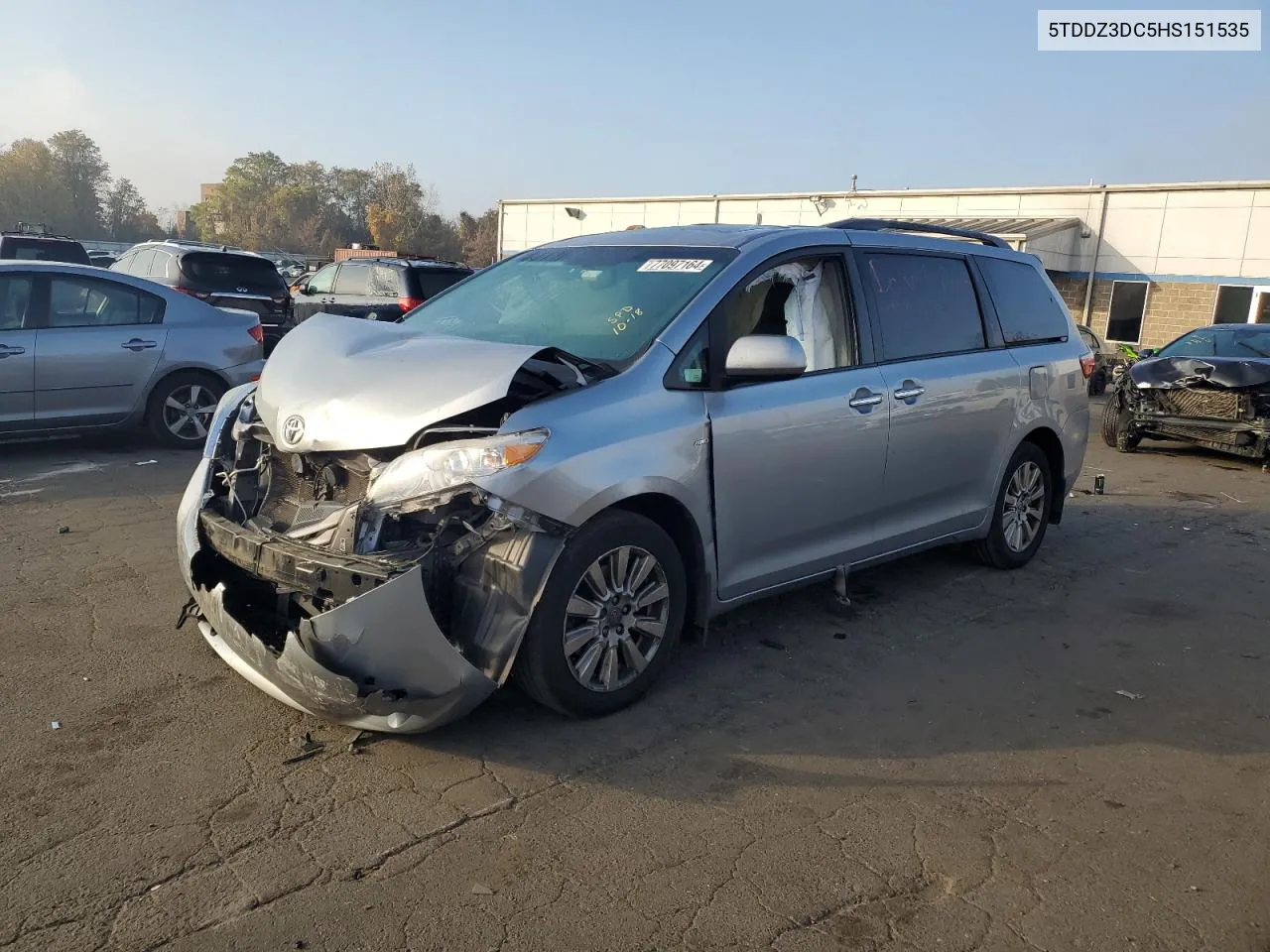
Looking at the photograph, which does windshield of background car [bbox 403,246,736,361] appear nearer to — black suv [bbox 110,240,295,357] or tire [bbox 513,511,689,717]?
tire [bbox 513,511,689,717]

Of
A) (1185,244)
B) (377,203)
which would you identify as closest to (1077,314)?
(1185,244)

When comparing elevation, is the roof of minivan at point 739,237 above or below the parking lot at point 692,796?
above

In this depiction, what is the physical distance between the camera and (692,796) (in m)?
3.39

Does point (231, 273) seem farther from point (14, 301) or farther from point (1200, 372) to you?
point (1200, 372)

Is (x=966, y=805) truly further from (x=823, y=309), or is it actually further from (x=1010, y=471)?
(x=1010, y=471)

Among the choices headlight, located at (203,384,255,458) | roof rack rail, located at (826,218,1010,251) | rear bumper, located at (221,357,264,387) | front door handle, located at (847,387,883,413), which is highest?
roof rack rail, located at (826,218,1010,251)

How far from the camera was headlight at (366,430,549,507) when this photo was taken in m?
3.44

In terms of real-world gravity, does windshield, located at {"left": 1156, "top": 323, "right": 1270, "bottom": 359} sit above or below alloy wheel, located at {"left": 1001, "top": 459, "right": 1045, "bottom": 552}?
above

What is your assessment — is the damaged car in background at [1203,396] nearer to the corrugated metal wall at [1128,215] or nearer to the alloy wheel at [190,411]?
the alloy wheel at [190,411]

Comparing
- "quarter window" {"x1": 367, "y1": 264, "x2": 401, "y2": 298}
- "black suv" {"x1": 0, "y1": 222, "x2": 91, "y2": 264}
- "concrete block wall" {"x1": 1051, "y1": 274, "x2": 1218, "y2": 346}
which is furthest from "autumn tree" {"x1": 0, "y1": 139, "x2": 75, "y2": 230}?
"concrete block wall" {"x1": 1051, "y1": 274, "x2": 1218, "y2": 346}

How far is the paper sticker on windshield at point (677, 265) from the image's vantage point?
4.48m

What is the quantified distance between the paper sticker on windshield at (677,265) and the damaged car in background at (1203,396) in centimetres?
859

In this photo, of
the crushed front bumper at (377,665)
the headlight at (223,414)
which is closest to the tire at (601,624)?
the crushed front bumper at (377,665)

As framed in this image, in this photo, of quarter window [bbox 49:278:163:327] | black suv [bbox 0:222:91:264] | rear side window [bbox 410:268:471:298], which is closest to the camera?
quarter window [bbox 49:278:163:327]
